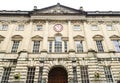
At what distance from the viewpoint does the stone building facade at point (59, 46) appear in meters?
18.5

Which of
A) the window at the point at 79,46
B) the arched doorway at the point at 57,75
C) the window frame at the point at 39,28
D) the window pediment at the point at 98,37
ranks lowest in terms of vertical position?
the arched doorway at the point at 57,75

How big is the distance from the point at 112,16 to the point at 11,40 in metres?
17.7

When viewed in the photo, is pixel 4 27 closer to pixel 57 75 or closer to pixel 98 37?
pixel 57 75

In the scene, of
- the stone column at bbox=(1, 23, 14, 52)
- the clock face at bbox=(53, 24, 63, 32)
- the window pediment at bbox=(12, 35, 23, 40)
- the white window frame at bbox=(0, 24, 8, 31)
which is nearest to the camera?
the stone column at bbox=(1, 23, 14, 52)

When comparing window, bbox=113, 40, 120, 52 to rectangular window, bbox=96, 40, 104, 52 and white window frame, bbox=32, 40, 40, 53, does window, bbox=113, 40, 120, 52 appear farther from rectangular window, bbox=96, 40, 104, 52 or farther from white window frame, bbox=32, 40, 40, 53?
white window frame, bbox=32, 40, 40, 53

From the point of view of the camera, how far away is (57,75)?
19.3m

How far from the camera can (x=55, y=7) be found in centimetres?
2567

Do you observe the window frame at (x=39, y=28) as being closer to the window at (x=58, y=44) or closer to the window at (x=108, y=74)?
the window at (x=58, y=44)

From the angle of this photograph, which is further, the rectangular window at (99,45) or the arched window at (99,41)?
the arched window at (99,41)

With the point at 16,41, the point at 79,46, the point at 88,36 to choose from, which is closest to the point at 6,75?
the point at 16,41

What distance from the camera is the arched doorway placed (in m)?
18.9

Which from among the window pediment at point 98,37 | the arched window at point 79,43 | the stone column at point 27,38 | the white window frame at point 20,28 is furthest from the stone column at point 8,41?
the window pediment at point 98,37

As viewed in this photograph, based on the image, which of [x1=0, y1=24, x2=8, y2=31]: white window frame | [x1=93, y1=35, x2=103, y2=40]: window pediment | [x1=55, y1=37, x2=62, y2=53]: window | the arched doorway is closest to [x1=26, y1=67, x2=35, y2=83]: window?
the arched doorway

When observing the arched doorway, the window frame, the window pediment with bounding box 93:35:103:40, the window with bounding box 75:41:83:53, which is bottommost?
the arched doorway
